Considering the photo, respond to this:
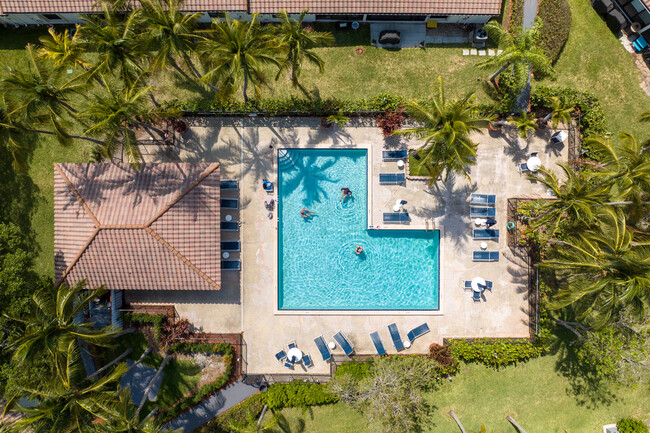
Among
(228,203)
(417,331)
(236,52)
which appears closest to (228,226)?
(228,203)

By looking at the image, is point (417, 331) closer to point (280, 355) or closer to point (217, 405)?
point (280, 355)

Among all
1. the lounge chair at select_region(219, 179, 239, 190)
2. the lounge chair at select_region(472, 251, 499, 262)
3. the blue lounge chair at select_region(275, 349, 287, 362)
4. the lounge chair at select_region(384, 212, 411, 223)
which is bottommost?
the blue lounge chair at select_region(275, 349, 287, 362)

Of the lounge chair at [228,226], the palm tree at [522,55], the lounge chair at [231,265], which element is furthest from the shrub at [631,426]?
the lounge chair at [228,226]

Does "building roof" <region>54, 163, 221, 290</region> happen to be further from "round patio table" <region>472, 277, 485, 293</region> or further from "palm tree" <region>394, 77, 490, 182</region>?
"round patio table" <region>472, 277, 485, 293</region>

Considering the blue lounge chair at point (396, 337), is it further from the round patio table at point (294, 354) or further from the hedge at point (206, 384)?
the hedge at point (206, 384)

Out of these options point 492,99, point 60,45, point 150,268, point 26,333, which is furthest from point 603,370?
point 60,45

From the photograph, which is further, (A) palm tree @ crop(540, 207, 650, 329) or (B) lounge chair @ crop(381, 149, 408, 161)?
(B) lounge chair @ crop(381, 149, 408, 161)

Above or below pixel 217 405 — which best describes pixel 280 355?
above

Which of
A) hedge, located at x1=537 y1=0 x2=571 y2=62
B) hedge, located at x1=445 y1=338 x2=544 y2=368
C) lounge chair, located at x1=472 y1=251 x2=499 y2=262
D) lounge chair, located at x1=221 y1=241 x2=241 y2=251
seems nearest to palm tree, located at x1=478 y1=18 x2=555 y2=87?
hedge, located at x1=537 y1=0 x2=571 y2=62
